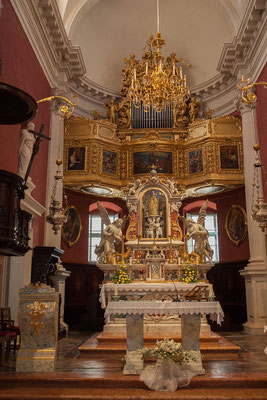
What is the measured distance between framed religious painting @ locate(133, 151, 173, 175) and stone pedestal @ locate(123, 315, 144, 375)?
8.09 m

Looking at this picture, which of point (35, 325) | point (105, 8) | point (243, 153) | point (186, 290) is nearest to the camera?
point (35, 325)

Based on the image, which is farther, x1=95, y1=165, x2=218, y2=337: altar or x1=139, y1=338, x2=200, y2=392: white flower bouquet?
x1=95, y1=165, x2=218, y2=337: altar

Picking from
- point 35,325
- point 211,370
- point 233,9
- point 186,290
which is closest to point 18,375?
point 35,325

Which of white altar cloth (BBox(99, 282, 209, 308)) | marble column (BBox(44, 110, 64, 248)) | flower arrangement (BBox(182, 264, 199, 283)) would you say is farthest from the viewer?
marble column (BBox(44, 110, 64, 248))

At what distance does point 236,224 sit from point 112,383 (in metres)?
9.40

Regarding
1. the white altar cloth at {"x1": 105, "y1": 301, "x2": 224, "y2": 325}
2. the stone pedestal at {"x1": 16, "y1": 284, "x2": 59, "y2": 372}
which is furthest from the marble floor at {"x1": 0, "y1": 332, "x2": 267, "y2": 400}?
the white altar cloth at {"x1": 105, "y1": 301, "x2": 224, "y2": 325}

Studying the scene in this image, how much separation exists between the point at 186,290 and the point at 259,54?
6.98 m

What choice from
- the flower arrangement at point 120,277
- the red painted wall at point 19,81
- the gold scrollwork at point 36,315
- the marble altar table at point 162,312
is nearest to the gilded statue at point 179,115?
the red painted wall at point 19,81

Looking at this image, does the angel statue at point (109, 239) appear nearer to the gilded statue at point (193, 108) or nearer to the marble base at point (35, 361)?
the marble base at point (35, 361)

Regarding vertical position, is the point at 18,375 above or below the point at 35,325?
below

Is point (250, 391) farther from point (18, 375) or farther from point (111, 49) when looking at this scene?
point (111, 49)

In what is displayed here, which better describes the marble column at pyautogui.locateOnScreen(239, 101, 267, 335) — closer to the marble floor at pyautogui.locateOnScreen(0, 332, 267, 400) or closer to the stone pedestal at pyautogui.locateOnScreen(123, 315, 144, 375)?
the marble floor at pyautogui.locateOnScreen(0, 332, 267, 400)

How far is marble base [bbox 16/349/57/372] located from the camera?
6344 millimetres

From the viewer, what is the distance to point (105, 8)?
50.2ft
